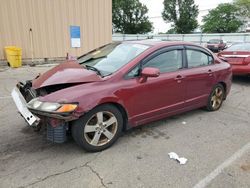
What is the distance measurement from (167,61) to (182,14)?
5692 cm

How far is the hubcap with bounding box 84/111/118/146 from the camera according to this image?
3258 mm

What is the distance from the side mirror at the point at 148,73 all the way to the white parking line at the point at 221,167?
1.50 meters

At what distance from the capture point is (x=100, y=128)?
334 cm

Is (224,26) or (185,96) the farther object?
(224,26)

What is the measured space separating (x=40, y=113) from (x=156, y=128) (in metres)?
2.07

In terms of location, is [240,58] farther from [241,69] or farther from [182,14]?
[182,14]

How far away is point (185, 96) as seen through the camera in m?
4.42

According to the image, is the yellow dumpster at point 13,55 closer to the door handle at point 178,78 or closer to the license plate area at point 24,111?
the license plate area at point 24,111

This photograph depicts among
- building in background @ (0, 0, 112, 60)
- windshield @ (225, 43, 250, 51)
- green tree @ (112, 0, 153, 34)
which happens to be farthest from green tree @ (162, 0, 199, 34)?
windshield @ (225, 43, 250, 51)

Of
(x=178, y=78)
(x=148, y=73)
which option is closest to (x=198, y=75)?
(x=178, y=78)

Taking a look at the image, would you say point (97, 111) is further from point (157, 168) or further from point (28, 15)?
point (28, 15)

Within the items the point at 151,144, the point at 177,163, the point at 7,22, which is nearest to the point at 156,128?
the point at 151,144

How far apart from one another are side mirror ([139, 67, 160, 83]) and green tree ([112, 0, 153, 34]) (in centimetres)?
5174

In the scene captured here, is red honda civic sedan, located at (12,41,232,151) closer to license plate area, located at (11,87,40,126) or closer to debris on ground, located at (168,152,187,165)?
license plate area, located at (11,87,40,126)
